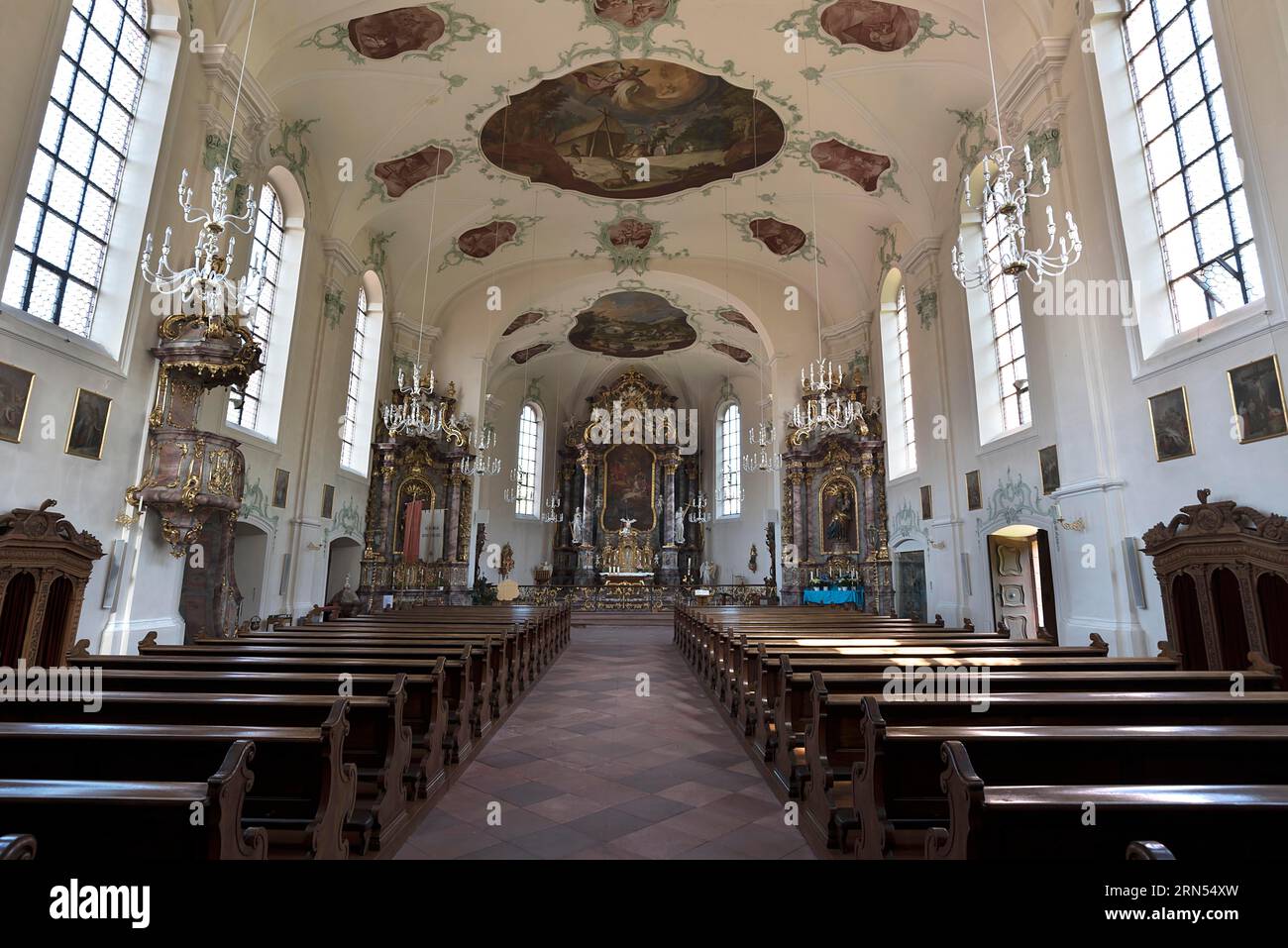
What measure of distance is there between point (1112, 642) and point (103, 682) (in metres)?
8.84

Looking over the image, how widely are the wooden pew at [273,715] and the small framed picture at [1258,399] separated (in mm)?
7005

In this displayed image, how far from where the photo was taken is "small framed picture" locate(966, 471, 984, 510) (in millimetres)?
10773

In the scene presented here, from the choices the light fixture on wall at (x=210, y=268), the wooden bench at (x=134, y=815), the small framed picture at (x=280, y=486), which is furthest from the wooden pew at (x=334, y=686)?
the small framed picture at (x=280, y=486)

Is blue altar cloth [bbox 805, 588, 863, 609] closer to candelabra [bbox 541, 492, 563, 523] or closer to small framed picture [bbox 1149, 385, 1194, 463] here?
small framed picture [bbox 1149, 385, 1194, 463]

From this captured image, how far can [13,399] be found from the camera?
5.70 meters

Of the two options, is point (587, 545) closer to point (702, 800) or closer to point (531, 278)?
point (531, 278)

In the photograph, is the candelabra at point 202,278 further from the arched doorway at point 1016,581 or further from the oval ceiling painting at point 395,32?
the arched doorway at point 1016,581

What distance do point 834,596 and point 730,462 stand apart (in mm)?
10531

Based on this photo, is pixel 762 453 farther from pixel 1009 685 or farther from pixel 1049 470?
pixel 1009 685

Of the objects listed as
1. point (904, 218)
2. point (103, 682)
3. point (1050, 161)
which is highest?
point (904, 218)

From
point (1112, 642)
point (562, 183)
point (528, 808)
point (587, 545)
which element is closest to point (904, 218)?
point (562, 183)

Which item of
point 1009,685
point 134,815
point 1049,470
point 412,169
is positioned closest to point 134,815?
point 134,815

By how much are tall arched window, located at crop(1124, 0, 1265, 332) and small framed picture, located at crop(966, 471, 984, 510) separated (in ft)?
14.3

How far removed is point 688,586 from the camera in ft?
72.9
